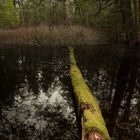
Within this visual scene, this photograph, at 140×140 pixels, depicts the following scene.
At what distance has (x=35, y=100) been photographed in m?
8.66

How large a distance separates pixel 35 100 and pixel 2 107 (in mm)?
1027

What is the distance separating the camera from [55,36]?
25.3 metres

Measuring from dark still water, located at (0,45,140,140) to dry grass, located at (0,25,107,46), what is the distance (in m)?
10.3

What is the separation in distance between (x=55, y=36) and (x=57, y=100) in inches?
673

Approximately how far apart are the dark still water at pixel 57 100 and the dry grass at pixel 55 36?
10.3 m

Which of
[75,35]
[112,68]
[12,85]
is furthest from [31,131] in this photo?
[75,35]

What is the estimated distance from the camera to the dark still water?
247 inches

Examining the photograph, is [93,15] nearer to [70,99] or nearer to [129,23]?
[129,23]

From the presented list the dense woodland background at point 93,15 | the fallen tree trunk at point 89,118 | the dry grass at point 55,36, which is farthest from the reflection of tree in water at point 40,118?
the dry grass at point 55,36

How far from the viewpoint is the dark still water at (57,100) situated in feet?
20.6

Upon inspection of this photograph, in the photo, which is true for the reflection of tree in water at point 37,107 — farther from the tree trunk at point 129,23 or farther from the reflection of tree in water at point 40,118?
the tree trunk at point 129,23

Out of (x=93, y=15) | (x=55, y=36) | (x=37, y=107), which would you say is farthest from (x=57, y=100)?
(x=55, y=36)

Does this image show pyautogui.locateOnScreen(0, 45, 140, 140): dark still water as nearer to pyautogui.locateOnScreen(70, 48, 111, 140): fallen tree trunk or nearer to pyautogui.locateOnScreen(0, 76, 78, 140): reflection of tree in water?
pyautogui.locateOnScreen(0, 76, 78, 140): reflection of tree in water

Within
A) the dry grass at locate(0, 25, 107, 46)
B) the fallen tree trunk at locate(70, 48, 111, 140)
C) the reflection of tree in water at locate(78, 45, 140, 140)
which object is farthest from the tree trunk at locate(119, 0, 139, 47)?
the fallen tree trunk at locate(70, 48, 111, 140)
